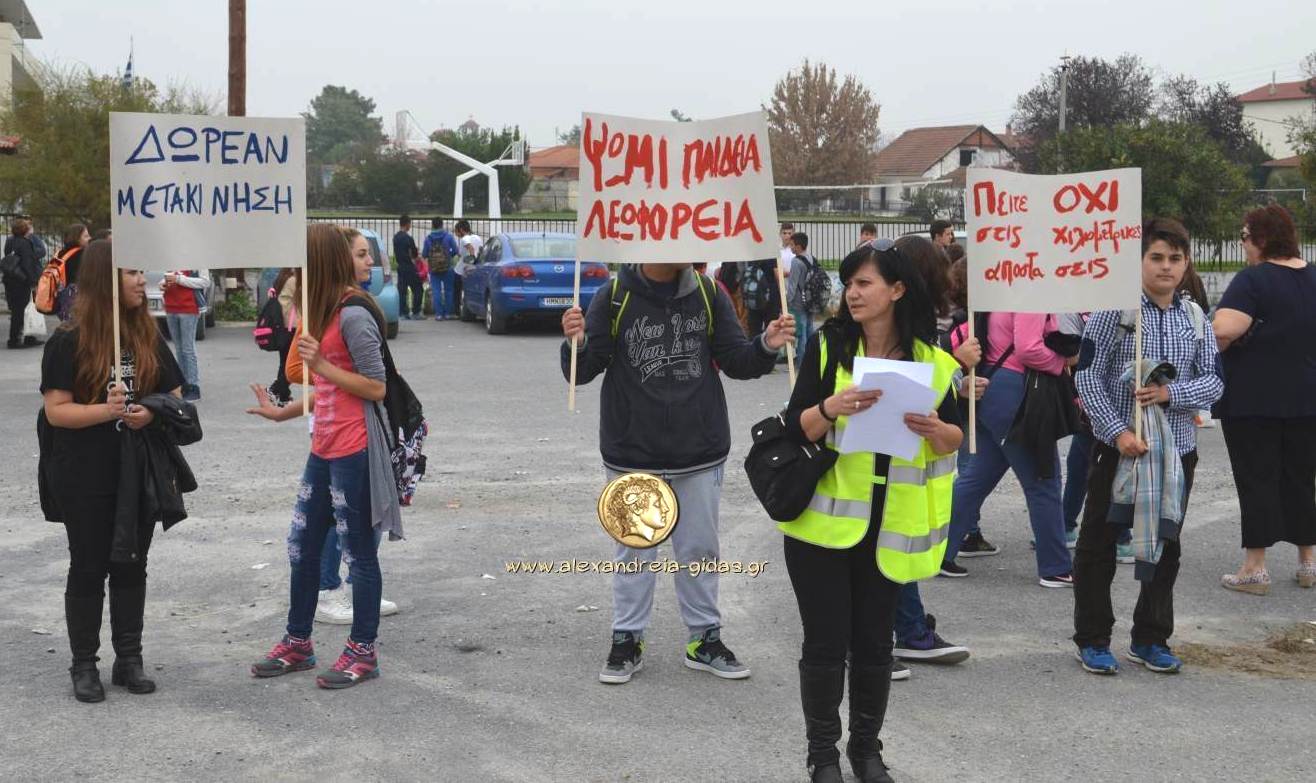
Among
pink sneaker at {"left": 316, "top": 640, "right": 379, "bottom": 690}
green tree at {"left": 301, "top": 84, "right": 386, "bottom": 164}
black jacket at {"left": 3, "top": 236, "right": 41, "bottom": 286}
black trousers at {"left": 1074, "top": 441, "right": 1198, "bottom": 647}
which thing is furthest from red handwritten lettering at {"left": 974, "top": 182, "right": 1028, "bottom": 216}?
green tree at {"left": 301, "top": 84, "right": 386, "bottom": 164}

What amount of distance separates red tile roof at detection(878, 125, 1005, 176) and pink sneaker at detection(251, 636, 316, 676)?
295 ft

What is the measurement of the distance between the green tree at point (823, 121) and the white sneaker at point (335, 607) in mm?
79997

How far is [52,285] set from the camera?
43.5ft

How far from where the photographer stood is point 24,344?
18.8m

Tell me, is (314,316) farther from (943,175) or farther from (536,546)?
(943,175)

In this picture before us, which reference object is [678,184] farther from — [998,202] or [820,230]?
[820,230]

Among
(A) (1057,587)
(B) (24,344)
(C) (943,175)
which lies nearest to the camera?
(A) (1057,587)

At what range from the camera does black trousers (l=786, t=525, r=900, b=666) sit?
15.1ft

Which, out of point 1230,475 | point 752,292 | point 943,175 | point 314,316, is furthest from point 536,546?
point 943,175

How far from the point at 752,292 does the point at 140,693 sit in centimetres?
1123

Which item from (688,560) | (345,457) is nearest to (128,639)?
(345,457)

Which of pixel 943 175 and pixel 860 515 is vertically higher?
pixel 943 175

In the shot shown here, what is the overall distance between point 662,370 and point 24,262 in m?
15.1

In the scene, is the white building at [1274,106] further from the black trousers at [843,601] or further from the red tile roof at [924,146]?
the black trousers at [843,601]
